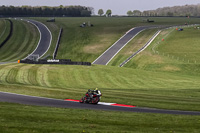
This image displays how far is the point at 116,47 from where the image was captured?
107 m

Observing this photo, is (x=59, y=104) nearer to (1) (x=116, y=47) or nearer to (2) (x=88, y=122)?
(2) (x=88, y=122)

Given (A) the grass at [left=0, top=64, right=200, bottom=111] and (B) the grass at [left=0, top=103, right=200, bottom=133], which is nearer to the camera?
(B) the grass at [left=0, top=103, right=200, bottom=133]

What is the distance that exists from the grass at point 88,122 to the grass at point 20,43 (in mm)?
77314

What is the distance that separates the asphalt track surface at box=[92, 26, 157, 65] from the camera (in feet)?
307

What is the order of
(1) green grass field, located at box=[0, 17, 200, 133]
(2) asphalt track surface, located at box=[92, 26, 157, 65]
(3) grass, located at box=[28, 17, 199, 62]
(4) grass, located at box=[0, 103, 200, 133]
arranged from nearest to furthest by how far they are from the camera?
(4) grass, located at box=[0, 103, 200, 133] → (1) green grass field, located at box=[0, 17, 200, 133] → (2) asphalt track surface, located at box=[92, 26, 157, 65] → (3) grass, located at box=[28, 17, 199, 62]

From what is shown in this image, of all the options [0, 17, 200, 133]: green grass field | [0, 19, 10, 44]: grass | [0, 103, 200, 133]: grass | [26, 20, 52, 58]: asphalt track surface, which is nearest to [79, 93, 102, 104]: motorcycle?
[0, 17, 200, 133]: green grass field

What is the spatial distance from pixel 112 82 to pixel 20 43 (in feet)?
234

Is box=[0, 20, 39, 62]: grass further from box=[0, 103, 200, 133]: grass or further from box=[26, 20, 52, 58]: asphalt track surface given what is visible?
box=[0, 103, 200, 133]: grass

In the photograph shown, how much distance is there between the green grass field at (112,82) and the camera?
2066 cm

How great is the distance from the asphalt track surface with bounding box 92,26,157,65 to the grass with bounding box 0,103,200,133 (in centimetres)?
6570

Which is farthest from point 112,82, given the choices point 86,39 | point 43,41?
point 43,41

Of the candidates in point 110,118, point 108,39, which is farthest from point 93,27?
point 110,118

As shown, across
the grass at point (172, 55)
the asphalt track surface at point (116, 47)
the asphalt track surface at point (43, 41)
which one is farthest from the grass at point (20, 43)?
the grass at point (172, 55)

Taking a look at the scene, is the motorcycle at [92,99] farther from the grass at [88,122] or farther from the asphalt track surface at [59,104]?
the grass at [88,122]
